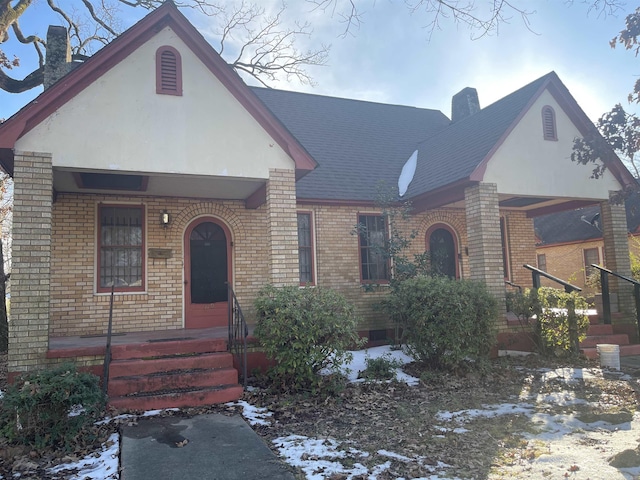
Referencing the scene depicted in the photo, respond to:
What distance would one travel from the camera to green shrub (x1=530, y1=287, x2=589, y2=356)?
9375 mm

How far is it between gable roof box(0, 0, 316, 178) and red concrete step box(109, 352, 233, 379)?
11.5 feet

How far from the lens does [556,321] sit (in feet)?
30.8

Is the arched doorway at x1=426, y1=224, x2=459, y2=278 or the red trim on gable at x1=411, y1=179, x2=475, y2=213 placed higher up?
the red trim on gable at x1=411, y1=179, x2=475, y2=213

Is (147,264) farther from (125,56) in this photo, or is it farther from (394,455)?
(394,455)

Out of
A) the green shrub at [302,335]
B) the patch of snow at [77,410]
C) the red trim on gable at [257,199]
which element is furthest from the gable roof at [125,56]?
the patch of snow at [77,410]

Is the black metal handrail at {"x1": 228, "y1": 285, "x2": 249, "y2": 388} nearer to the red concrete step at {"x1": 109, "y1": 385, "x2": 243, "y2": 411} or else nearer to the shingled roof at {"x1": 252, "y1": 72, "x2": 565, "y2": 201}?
the red concrete step at {"x1": 109, "y1": 385, "x2": 243, "y2": 411}

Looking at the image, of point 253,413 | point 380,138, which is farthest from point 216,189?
point 380,138

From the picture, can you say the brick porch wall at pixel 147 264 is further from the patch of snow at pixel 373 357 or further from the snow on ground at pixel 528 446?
the snow on ground at pixel 528 446

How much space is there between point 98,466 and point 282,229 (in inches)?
186

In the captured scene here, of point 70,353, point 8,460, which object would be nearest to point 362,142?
point 70,353

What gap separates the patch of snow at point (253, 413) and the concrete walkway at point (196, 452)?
7.1 inches

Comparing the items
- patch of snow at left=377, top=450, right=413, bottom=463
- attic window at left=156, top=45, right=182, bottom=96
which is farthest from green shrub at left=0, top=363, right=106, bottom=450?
attic window at left=156, top=45, right=182, bottom=96

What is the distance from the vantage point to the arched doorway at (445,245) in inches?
507

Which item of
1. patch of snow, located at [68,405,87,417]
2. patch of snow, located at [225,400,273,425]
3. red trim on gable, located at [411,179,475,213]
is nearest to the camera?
patch of snow, located at [68,405,87,417]
